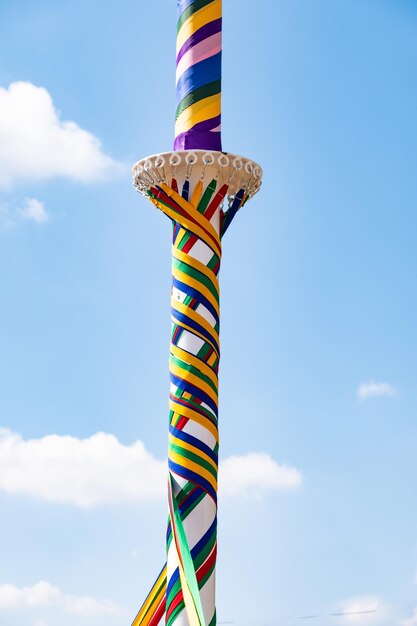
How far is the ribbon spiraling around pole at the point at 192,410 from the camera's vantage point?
18812 millimetres

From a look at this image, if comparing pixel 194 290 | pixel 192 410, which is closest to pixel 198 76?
pixel 194 290

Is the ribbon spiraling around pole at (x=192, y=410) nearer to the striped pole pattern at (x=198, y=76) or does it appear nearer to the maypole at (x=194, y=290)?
the maypole at (x=194, y=290)

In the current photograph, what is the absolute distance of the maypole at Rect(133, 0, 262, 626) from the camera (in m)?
18.9

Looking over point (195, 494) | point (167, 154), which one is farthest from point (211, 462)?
point (167, 154)

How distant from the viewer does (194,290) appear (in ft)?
64.3

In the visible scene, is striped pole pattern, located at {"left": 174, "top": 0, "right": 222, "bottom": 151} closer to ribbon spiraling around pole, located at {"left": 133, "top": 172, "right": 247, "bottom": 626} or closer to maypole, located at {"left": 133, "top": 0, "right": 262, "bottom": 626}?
maypole, located at {"left": 133, "top": 0, "right": 262, "bottom": 626}

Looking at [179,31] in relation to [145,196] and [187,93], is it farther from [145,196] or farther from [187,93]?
[145,196]

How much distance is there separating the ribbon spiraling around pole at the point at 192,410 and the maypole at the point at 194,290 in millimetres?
15

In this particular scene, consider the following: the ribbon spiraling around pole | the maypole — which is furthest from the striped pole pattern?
the ribbon spiraling around pole

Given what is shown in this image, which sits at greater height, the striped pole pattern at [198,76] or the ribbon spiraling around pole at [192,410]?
the striped pole pattern at [198,76]

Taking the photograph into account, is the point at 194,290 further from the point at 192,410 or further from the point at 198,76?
the point at 198,76

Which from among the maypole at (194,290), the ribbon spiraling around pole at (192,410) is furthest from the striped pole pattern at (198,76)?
the ribbon spiraling around pole at (192,410)

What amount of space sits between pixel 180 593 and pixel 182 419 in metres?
2.64

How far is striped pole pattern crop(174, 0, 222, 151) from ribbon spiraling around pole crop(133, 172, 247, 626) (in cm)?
91
